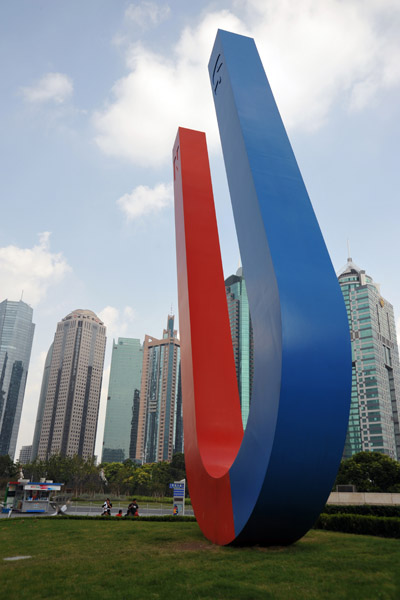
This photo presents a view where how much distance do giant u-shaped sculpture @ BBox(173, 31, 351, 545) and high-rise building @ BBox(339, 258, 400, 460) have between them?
92217mm

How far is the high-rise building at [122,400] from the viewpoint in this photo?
14900cm

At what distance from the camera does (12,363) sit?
155500 millimetres

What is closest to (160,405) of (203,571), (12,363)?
(12,363)

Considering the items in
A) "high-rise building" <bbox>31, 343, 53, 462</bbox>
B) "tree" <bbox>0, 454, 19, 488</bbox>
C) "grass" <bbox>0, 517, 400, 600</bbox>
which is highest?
"high-rise building" <bbox>31, 343, 53, 462</bbox>

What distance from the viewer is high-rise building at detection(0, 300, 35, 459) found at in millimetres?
143575

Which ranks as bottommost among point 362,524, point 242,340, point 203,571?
point 203,571

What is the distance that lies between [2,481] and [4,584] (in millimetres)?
68281

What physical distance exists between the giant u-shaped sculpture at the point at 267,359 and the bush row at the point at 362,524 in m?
4.88

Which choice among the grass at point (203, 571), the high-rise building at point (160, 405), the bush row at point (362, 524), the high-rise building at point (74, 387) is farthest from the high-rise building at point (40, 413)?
the grass at point (203, 571)

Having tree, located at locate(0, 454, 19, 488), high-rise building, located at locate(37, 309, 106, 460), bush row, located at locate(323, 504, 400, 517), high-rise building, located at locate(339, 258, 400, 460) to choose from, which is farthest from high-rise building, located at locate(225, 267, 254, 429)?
bush row, located at locate(323, 504, 400, 517)

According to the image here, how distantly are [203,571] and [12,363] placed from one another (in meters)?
163

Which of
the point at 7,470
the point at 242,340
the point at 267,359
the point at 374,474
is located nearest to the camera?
the point at 267,359

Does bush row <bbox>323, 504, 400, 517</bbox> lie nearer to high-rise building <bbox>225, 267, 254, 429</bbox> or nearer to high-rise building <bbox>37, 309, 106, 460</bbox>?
high-rise building <bbox>225, 267, 254, 429</bbox>

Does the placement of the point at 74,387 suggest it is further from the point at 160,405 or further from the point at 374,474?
the point at 374,474
